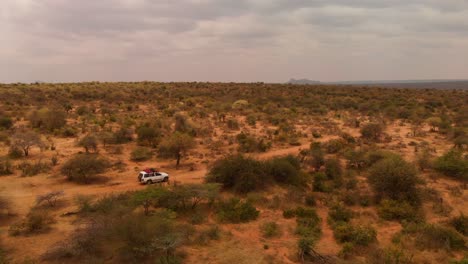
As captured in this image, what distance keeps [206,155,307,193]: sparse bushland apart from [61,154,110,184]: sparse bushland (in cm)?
702

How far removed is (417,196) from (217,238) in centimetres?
1075

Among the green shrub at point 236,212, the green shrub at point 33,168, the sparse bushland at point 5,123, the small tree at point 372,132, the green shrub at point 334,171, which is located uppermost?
the sparse bushland at point 5,123

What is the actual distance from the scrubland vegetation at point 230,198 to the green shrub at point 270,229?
57mm

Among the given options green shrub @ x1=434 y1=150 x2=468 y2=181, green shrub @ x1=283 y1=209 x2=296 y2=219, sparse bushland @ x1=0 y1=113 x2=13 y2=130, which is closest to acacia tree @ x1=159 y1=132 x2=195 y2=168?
green shrub @ x1=283 y1=209 x2=296 y2=219

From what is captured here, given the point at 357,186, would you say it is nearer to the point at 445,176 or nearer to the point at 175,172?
the point at 445,176

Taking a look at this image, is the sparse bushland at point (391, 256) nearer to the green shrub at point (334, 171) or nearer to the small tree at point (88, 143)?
the green shrub at point (334, 171)

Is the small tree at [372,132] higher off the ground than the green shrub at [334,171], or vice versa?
the small tree at [372,132]

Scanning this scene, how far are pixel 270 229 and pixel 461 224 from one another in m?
8.48

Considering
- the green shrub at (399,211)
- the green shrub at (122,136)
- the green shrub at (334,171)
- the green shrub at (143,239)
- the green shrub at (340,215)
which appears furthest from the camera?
the green shrub at (122,136)

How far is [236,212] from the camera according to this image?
588 inches

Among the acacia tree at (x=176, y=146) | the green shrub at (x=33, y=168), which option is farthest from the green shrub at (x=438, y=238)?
the green shrub at (x=33, y=168)

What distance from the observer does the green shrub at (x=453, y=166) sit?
19597 mm

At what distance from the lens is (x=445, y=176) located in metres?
20.3

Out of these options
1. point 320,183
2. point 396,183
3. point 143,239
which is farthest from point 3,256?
point 396,183
